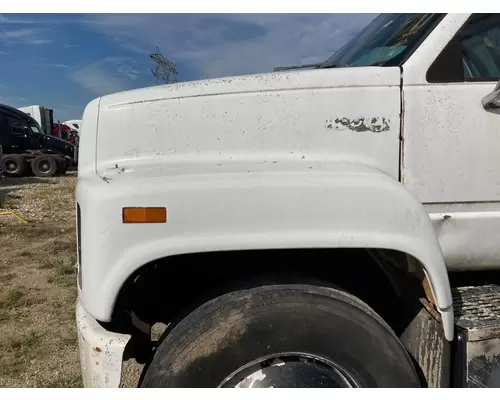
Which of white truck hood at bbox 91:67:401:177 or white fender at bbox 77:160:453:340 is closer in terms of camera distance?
white fender at bbox 77:160:453:340

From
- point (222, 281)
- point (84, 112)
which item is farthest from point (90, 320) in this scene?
point (84, 112)

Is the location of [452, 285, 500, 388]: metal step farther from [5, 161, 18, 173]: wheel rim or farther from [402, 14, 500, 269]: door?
[5, 161, 18, 173]: wheel rim

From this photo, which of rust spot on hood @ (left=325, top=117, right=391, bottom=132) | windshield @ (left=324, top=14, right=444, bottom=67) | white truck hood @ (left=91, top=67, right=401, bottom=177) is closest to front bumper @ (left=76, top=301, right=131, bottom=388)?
white truck hood @ (left=91, top=67, right=401, bottom=177)

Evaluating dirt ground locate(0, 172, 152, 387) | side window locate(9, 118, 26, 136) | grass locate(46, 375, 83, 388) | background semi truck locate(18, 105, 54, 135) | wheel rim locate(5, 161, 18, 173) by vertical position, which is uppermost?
background semi truck locate(18, 105, 54, 135)

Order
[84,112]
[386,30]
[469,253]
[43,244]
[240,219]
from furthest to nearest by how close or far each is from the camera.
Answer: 1. [43,244]
2. [386,30]
3. [84,112]
4. [469,253]
5. [240,219]

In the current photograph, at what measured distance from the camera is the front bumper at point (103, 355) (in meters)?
1.86

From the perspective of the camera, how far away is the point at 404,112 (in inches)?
82.1

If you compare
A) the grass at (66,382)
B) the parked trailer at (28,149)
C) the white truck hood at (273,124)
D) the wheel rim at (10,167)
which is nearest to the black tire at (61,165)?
the parked trailer at (28,149)

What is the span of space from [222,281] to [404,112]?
1.05 m

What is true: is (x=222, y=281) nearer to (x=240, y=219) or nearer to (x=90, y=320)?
(x=240, y=219)

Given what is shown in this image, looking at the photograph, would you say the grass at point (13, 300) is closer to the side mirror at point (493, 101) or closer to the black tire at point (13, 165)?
the side mirror at point (493, 101)

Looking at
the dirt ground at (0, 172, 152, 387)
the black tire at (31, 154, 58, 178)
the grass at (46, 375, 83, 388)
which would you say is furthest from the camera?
the black tire at (31, 154, 58, 178)

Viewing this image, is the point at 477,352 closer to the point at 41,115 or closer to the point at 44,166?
the point at 44,166

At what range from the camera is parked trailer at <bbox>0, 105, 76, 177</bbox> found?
18.8 metres
